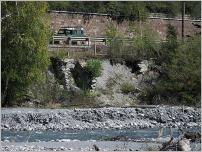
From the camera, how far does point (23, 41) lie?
108ft

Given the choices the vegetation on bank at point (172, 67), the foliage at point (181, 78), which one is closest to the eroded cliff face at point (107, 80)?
the vegetation on bank at point (172, 67)

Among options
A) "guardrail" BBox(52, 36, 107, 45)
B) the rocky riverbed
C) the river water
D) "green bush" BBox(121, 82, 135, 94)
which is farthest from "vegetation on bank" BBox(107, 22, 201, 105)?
the river water

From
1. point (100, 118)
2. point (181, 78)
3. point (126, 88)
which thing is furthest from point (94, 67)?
point (100, 118)

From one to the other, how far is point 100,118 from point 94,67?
1389 cm

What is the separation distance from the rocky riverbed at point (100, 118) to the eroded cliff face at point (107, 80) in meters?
9.63

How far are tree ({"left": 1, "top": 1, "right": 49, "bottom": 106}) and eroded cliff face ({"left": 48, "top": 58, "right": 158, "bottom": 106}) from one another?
7.30m

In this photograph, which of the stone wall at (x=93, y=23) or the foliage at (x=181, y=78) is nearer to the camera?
the foliage at (x=181, y=78)

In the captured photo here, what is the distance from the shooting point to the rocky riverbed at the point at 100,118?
28469 mm

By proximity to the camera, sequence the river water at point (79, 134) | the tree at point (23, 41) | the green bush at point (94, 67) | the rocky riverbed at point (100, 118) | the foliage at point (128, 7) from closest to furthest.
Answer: the river water at point (79, 134)
the rocky riverbed at point (100, 118)
the tree at point (23, 41)
the green bush at point (94, 67)
the foliage at point (128, 7)

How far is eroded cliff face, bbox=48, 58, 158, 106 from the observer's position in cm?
Answer: 4303

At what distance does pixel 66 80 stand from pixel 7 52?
9.85 metres

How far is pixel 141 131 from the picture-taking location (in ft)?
87.4

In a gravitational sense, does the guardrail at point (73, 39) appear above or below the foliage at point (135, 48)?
above

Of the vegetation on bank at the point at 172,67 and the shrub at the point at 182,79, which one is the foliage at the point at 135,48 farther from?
the shrub at the point at 182,79
